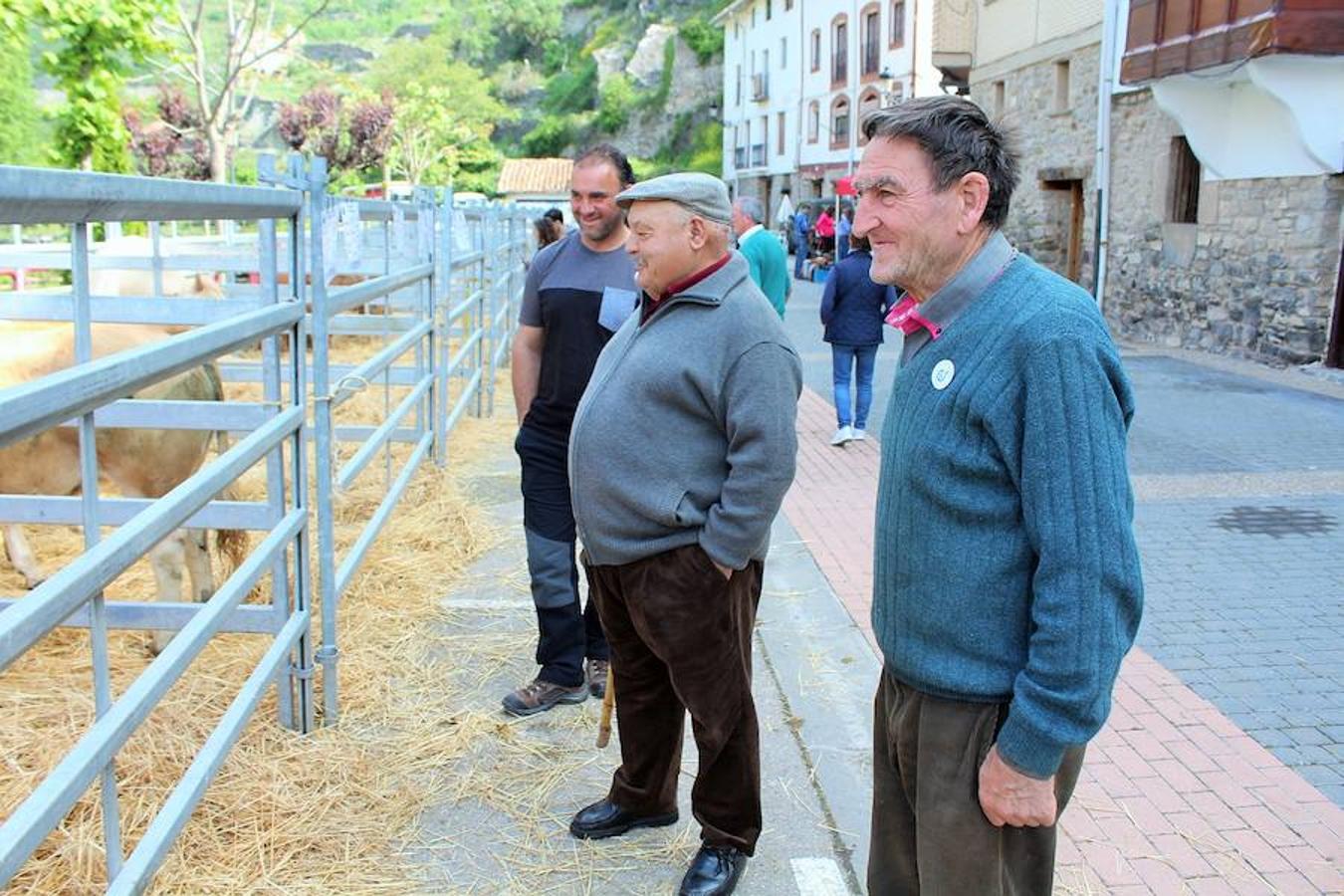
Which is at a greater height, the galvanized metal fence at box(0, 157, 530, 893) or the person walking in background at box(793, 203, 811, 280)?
the person walking in background at box(793, 203, 811, 280)

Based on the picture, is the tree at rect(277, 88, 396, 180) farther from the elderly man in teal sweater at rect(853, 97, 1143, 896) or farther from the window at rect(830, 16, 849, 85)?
the elderly man in teal sweater at rect(853, 97, 1143, 896)

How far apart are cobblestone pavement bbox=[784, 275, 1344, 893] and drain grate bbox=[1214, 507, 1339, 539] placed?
18 millimetres

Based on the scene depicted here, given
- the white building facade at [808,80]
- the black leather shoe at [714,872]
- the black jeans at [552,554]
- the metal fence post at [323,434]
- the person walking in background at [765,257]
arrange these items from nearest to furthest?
the black leather shoe at [714,872] < the metal fence post at [323,434] < the black jeans at [552,554] < the person walking in background at [765,257] < the white building facade at [808,80]

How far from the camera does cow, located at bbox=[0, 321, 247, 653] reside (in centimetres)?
443

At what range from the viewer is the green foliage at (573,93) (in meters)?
84.5

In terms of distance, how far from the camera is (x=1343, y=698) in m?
4.60

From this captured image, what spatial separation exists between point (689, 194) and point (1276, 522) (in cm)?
564

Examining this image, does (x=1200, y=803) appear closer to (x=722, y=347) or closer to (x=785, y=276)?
(x=722, y=347)

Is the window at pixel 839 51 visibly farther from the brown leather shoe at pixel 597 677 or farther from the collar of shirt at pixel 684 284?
the collar of shirt at pixel 684 284

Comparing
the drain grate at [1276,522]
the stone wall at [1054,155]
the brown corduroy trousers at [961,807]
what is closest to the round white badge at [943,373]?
the brown corduroy trousers at [961,807]

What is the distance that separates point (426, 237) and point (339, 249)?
3189 millimetres

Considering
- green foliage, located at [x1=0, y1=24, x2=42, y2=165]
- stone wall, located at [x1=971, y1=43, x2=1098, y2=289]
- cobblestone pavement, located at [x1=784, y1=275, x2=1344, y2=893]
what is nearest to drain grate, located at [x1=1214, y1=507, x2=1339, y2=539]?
cobblestone pavement, located at [x1=784, y1=275, x2=1344, y2=893]

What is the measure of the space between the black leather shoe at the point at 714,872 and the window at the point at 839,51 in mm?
44944

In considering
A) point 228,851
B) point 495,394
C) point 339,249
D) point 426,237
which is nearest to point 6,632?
point 228,851
